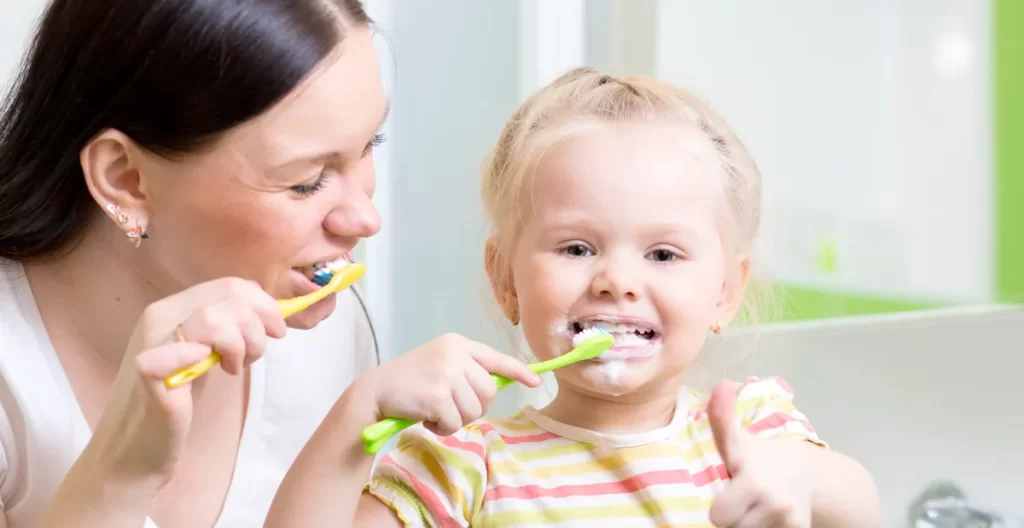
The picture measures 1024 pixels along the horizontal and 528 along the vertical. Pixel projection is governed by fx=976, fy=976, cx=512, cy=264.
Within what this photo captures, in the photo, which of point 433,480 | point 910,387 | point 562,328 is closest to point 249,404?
point 433,480

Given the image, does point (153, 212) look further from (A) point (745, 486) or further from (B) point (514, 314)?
(A) point (745, 486)

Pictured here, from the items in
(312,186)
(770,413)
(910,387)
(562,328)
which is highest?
(312,186)

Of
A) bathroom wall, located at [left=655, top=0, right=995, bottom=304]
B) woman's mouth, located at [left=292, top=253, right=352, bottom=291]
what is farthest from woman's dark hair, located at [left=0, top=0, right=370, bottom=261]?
bathroom wall, located at [left=655, top=0, right=995, bottom=304]

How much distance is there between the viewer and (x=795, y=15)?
1273 mm

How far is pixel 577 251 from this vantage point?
0.77 metres

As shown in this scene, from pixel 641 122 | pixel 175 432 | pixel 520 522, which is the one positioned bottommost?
pixel 520 522

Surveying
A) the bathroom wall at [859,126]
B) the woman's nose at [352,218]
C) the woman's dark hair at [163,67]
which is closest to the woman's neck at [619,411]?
the woman's nose at [352,218]

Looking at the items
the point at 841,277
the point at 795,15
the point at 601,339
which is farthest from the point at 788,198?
the point at 601,339

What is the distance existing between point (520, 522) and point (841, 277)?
2.33 feet

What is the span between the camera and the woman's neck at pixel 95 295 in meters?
0.87

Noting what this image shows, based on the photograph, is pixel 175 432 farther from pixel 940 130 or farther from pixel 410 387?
pixel 940 130

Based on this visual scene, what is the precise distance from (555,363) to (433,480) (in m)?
0.15

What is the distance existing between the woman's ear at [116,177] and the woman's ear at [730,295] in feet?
1.59

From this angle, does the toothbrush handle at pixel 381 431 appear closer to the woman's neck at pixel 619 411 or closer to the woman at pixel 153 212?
the woman at pixel 153 212
